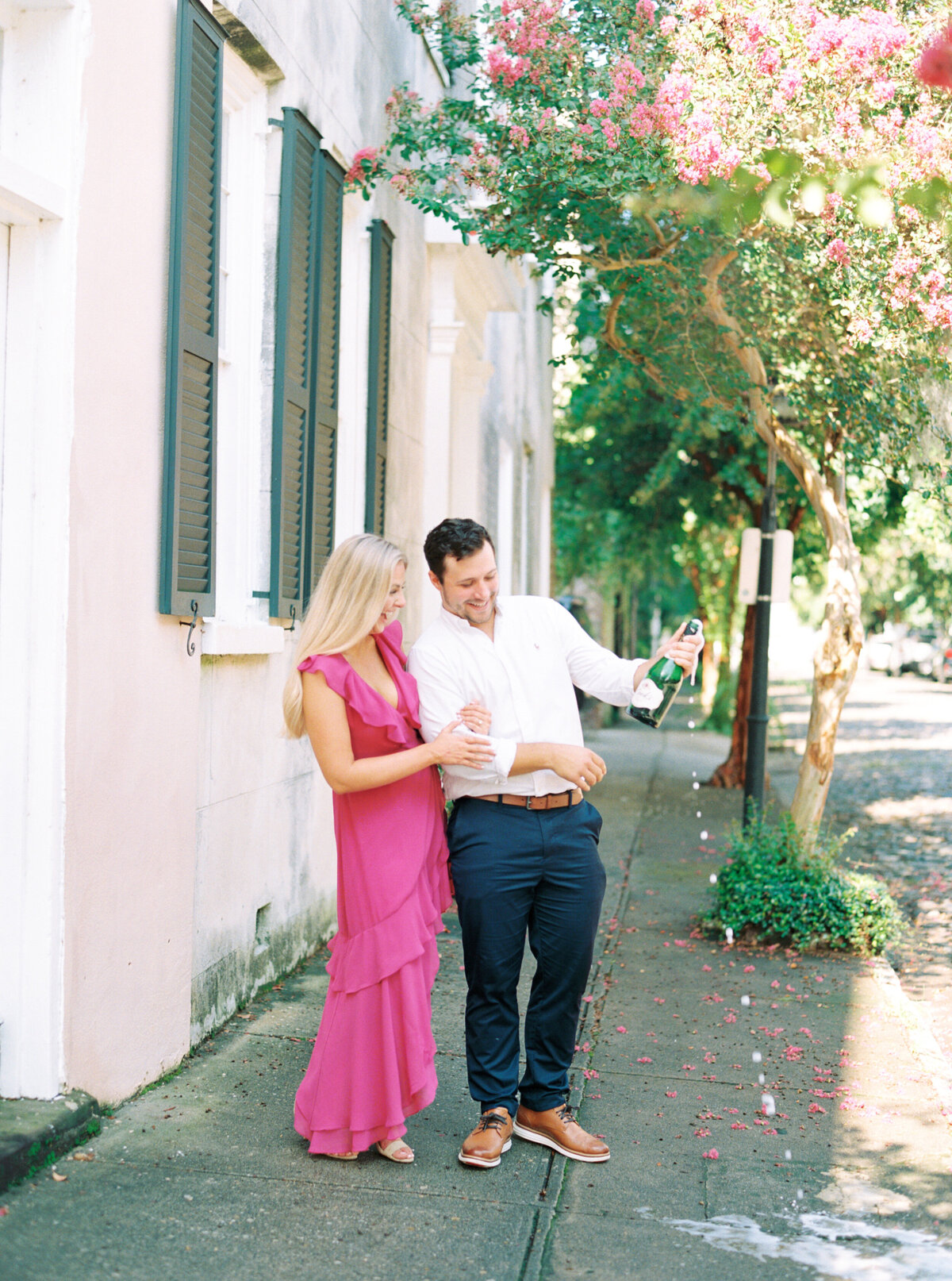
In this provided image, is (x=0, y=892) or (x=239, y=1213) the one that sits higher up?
(x=0, y=892)

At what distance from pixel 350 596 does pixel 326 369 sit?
292 centimetres

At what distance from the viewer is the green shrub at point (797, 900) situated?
7.22 m

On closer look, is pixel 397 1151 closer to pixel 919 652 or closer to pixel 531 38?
pixel 531 38

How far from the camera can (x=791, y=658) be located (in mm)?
82875

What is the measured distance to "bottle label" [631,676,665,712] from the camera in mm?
4004

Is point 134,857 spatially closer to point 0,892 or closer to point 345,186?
point 0,892

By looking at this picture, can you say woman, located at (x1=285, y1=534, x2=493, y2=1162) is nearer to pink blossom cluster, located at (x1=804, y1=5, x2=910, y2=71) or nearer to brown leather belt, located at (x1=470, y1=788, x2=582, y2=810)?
brown leather belt, located at (x1=470, y1=788, x2=582, y2=810)

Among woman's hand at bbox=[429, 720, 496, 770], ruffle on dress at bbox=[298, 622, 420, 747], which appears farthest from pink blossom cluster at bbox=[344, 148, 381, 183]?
woman's hand at bbox=[429, 720, 496, 770]

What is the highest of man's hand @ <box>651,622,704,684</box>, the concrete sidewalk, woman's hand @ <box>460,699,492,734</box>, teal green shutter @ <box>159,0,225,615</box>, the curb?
teal green shutter @ <box>159,0,225,615</box>

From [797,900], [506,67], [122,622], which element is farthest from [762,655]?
[122,622]

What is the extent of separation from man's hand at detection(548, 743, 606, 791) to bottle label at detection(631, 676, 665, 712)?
24 cm

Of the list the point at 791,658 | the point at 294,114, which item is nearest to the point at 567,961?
the point at 294,114

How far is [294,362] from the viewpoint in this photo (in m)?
5.92

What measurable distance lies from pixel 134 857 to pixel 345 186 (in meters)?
3.98
